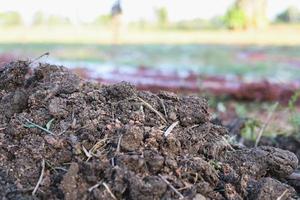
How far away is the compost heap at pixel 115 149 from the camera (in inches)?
77.7

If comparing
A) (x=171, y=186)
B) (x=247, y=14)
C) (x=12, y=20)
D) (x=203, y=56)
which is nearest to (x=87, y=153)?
(x=171, y=186)

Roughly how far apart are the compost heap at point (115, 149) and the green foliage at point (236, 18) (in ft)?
90.4

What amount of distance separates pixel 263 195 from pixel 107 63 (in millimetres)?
14007

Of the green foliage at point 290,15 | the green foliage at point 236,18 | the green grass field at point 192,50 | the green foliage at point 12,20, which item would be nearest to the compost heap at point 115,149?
the green grass field at point 192,50

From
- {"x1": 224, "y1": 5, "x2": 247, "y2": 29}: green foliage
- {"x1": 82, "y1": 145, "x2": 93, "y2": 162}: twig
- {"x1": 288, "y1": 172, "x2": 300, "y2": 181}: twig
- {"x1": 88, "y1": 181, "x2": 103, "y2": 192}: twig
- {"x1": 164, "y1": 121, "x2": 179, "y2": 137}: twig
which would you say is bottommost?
{"x1": 224, "y1": 5, "x2": 247, "y2": 29}: green foliage

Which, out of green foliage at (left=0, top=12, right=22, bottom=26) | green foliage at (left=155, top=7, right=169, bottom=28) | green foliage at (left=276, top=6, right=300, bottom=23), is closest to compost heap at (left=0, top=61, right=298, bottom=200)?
green foliage at (left=0, top=12, right=22, bottom=26)

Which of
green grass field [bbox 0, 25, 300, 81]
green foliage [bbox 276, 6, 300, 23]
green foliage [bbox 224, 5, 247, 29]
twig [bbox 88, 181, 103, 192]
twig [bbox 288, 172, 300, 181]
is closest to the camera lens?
twig [bbox 88, 181, 103, 192]

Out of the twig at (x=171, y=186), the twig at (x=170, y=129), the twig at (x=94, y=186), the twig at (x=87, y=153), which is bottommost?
the twig at (x=171, y=186)

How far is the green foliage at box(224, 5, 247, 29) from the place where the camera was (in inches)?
1161

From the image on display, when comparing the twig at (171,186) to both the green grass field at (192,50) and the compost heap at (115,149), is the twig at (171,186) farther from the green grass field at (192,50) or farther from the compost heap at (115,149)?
the green grass field at (192,50)

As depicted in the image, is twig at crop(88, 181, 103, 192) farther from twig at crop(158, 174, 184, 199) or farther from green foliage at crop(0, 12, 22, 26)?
green foliage at crop(0, 12, 22, 26)

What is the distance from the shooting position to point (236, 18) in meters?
29.6

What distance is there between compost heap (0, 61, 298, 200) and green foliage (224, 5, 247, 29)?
90.4 feet

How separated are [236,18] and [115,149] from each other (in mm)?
28305
